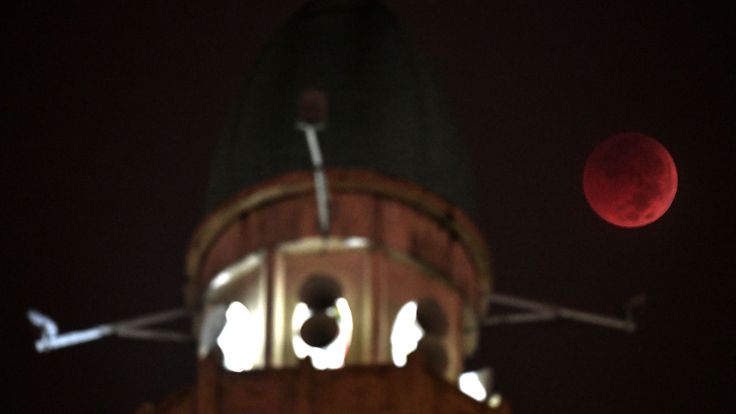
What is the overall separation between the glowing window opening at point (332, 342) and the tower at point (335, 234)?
1.6 inches

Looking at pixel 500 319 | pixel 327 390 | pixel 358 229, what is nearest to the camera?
pixel 327 390

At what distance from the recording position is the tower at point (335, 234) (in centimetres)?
5078

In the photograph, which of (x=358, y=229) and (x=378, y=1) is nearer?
(x=358, y=229)

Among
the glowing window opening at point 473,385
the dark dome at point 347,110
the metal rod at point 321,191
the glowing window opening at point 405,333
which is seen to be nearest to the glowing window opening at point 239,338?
the metal rod at point 321,191

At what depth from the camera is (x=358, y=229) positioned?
172 ft

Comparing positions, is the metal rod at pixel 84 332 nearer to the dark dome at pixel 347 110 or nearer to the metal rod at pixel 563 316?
the dark dome at pixel 347 110

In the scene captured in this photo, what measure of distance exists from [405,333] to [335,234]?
2.54 m

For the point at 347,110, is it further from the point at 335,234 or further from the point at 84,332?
the point at 84,332

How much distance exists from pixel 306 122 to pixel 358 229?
4.08 meters

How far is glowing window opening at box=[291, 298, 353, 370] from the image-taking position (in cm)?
5128

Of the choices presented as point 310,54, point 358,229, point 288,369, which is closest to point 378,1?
point 310,54

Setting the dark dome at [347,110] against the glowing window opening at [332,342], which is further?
the dark dome at [347,110]

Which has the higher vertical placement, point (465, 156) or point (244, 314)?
point (465, 156)

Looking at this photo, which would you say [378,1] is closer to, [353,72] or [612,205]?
[353,72]
